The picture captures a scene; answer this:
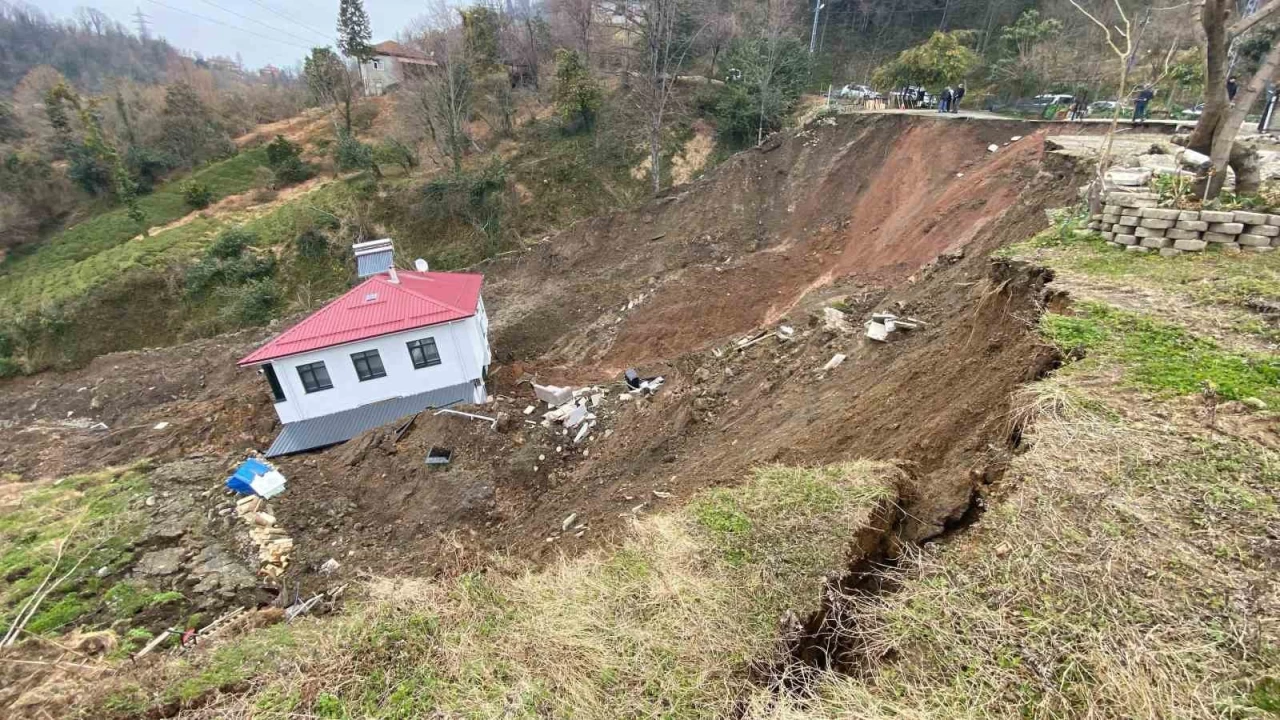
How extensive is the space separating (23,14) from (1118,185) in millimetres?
151821

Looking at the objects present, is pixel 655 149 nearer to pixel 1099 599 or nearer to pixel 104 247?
pixel 1099 599

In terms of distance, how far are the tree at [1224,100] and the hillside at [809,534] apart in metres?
1.99

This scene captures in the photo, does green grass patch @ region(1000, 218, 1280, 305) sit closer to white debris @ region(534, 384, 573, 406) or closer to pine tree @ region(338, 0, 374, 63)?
white debris @ region(534, 384, 573, 406)

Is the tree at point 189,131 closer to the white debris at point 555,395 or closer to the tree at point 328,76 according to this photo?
the tree at point 328,76

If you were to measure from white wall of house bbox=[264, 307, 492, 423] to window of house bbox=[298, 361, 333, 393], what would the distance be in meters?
0.10

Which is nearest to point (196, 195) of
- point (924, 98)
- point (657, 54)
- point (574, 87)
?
point (574, 87)

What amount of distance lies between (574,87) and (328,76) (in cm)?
1861

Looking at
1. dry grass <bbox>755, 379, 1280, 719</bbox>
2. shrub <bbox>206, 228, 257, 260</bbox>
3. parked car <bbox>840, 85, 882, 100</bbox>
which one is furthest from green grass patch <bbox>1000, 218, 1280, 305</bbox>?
shrub <bbox>206, 228, 257, 260</bbox>

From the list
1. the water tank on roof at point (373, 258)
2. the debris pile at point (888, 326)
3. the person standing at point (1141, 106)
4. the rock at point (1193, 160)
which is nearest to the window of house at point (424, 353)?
the water tank on roof at point (373, 258)

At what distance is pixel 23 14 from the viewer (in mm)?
89438

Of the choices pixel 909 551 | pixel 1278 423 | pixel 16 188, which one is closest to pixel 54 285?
pixel 16 188

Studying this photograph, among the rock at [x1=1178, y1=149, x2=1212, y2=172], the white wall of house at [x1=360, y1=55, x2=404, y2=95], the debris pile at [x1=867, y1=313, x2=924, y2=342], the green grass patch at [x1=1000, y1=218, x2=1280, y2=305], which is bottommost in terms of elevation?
the debris pile at [x1=867, y1=313, x2=924, y2=342]

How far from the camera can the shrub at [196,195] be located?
33.2 m

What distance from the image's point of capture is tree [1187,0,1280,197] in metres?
7.52
